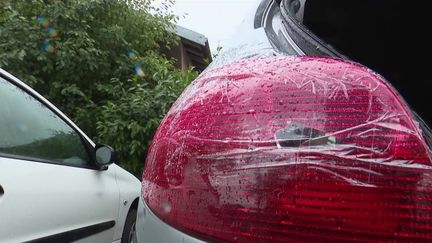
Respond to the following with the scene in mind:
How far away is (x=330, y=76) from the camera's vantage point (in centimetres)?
95

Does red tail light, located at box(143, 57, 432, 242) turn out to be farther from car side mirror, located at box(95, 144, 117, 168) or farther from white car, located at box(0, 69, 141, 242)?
car side mirror, located at box(95, 144, 117, 168)

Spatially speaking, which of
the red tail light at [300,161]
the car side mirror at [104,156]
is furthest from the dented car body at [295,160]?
the car side mirror at [104,156]

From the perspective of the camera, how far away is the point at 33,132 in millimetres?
2619

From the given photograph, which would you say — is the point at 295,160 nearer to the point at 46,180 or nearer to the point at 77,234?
the point at 46,180

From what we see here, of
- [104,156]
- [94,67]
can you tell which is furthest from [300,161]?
[94,67]

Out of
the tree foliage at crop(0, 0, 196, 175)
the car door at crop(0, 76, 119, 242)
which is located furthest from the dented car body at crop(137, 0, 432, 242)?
the tree foliage at crop(0, 0, 196, 175)

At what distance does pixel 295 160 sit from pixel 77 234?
2030mm

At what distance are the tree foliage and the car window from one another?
229 cm

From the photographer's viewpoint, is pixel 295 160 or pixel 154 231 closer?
pixel 295 160

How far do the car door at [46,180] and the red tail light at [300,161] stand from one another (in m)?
1.29

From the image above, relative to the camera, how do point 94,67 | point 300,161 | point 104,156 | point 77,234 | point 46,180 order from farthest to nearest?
1. point 94,67
2. point 104,156
3. point 77,234
4. point 46,180
5. point 300,161

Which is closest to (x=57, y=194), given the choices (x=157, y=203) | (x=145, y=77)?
(x=157, y=203)

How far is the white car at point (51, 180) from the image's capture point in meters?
2.11

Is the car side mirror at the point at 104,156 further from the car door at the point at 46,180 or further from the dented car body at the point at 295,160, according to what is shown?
the dented car body at the point at 295,160
